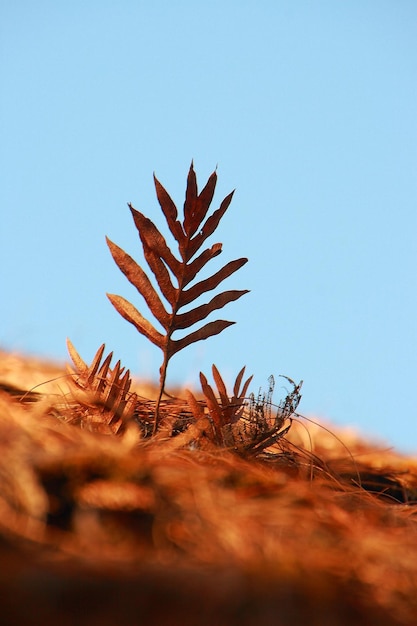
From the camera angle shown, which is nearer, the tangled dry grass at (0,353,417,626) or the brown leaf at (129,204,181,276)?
the tangled dry grass at (0,353,417,626)

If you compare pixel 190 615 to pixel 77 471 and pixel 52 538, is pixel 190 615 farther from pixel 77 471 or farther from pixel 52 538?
pixel 77 471

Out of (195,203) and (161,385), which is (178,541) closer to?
(161,385)

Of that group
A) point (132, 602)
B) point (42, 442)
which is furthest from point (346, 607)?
point (42, 442)

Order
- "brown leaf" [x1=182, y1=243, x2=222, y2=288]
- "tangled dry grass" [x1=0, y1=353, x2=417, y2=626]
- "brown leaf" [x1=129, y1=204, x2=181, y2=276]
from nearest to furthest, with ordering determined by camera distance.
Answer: "tangled dry grass" [x1=0, y1=353, x2=417, y2=626]
"brown leaf" [x1=129, y1=204, x2=181, y2=276]
"brown leaf" [x1=182, y1=243, x2=222, y2=288]

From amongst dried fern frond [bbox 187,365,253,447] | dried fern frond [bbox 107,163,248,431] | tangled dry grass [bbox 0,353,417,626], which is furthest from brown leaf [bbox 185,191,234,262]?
tangled dry grass [bbox 0,353,417,626]

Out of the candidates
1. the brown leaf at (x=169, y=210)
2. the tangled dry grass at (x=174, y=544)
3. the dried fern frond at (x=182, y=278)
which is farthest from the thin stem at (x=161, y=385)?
the tangled dry grass at (x=174, y=544)

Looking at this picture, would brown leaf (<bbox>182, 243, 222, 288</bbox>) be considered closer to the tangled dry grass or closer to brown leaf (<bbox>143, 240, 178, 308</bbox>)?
brown leaf (<bbox>143, 240, 178, 308</bbox>)
